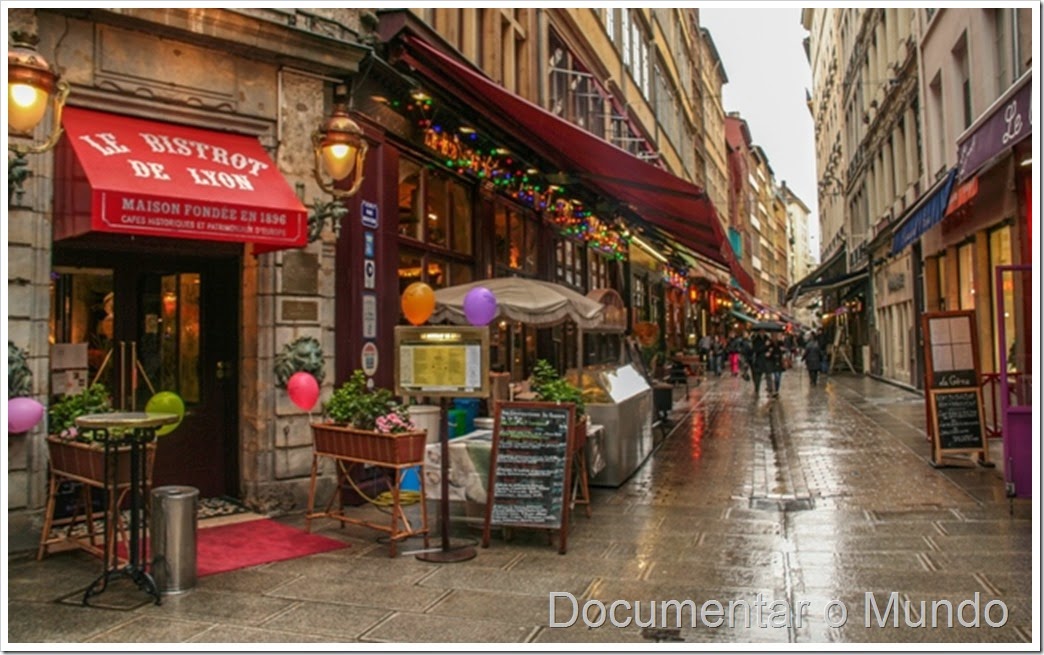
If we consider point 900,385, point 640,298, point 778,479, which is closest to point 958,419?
point 778,479

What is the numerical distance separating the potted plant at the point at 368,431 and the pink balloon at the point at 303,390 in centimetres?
49

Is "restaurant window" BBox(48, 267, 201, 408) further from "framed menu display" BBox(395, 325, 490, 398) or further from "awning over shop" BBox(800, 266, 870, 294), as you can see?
"awning over shop" BBox(800, 266, 870, 294)

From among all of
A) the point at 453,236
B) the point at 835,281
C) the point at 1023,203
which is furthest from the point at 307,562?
the point at 835,281

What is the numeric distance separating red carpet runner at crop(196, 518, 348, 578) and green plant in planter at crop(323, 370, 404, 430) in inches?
39.4

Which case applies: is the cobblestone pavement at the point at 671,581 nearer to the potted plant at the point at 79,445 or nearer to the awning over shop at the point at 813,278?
the potted plant at the point at 79,445

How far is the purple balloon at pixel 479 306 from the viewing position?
8.96m

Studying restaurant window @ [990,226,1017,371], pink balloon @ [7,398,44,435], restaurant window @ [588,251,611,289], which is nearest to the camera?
pink balloon @ [7,398,44,435]

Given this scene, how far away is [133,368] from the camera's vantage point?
25.0 feet

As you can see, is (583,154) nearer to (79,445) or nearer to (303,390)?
(303,390)

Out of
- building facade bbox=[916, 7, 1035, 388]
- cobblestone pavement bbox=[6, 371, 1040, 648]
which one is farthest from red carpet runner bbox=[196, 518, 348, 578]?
building facade bbox=[916, 7, 1035, 388]

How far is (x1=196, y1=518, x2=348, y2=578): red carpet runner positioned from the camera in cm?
605

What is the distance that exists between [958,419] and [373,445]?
709 cm

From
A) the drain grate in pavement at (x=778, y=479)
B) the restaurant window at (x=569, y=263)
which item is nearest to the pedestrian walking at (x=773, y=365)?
the restaurant window at (x=569, y=263)

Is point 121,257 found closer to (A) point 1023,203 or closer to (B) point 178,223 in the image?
(B) point 178,223
